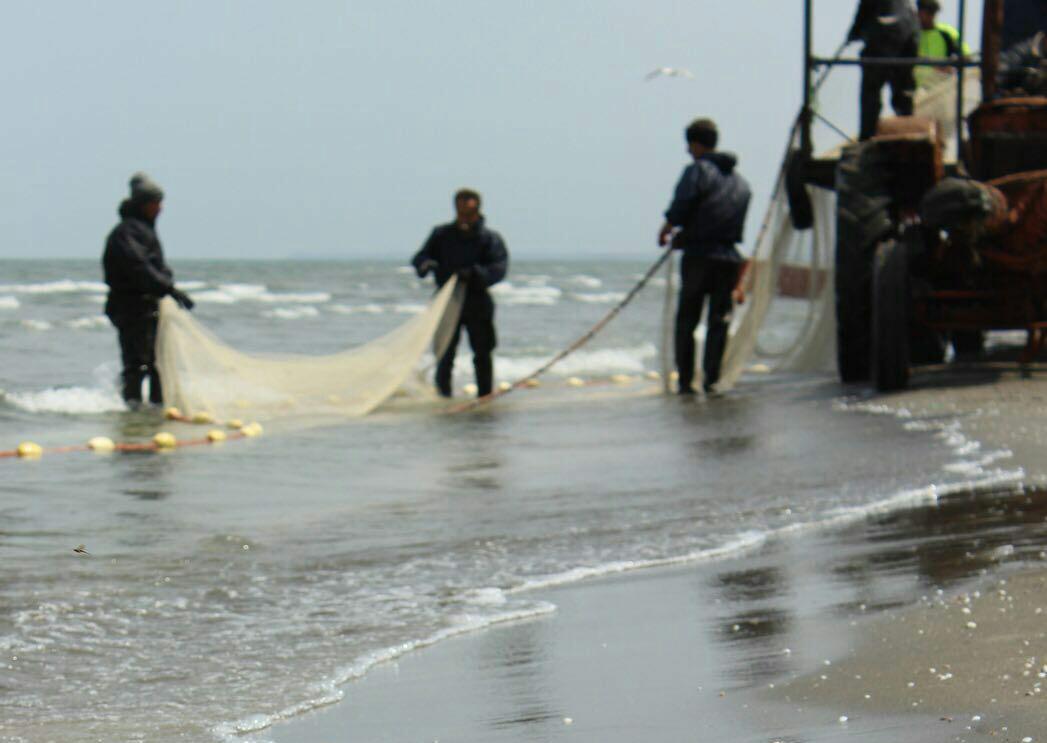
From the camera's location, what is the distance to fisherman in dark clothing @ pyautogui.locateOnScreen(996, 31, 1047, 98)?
10.3 m

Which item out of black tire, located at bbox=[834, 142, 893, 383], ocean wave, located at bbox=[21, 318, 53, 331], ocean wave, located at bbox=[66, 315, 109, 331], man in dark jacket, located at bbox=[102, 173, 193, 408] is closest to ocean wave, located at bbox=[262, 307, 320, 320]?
ocean wave, located at bbox=[66, 315, 109, 331]

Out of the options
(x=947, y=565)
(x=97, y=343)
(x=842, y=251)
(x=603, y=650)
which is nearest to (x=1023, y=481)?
(x=947, y=565)

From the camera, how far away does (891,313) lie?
9867 mm

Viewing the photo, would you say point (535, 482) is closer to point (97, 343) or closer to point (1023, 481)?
point (1023, 481)

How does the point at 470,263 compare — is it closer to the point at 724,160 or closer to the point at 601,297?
the point at 724,160

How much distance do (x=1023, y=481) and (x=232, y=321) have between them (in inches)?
928

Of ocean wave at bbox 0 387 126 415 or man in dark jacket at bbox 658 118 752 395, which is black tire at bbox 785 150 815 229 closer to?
man in dark jacket at bbox 658 118 752 395

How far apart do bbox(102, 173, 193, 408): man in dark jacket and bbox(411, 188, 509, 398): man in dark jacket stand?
1782 mm

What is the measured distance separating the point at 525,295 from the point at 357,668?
42058mm

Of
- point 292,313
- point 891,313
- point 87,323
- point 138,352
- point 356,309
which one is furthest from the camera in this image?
point 356,309

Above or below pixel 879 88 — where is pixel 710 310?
below

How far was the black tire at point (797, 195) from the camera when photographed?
1140 cm

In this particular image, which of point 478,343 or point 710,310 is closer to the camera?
point 710,310

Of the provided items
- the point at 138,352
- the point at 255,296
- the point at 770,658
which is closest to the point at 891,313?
the point at 138,352
